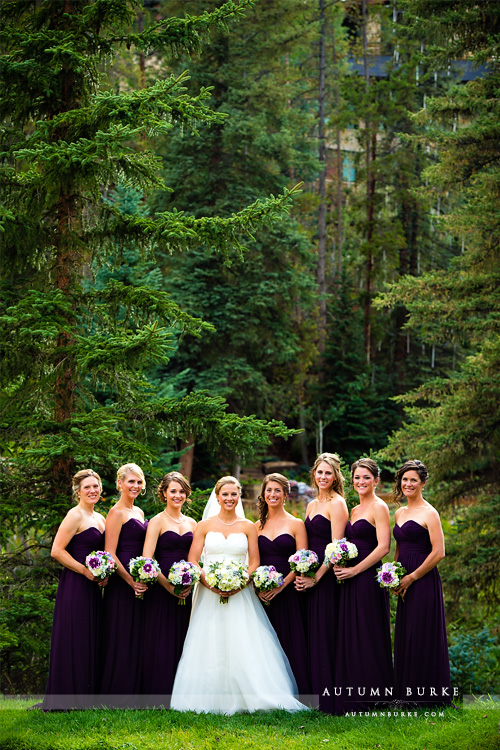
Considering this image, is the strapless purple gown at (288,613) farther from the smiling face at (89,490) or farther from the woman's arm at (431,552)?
the smiling face at (89,490)

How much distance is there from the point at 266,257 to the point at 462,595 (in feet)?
44.6

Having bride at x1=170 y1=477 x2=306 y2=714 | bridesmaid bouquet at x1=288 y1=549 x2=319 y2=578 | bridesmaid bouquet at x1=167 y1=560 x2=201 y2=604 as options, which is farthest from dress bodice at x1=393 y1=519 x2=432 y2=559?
bridesmaid bouquet at x1=167 y1=560 x2=201 y2=604

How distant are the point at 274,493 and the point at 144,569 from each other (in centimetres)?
125

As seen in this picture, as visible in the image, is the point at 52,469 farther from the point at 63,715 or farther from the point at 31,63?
the point at 31,63

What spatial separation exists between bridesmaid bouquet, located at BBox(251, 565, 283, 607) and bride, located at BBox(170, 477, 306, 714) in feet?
0.56

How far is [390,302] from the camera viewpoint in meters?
14.8

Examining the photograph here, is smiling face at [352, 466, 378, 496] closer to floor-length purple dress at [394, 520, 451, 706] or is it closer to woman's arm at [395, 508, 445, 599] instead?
floor-length purple dress at [394, 520, 451, 706]

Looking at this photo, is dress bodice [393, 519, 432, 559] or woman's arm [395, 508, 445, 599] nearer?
woman's arm [395, 508, 445, 599]

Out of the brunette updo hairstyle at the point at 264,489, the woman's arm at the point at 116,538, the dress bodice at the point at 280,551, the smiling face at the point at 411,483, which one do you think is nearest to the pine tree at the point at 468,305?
the smiling face at the point at 411,483

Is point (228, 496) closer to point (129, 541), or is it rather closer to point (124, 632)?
point (129, 541)

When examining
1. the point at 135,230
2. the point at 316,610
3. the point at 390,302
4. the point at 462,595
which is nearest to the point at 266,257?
the point at 390,302

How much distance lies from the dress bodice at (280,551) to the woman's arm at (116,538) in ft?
3.53

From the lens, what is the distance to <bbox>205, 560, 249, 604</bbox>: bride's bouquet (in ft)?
22.9

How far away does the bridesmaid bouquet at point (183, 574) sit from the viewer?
23.1ft
